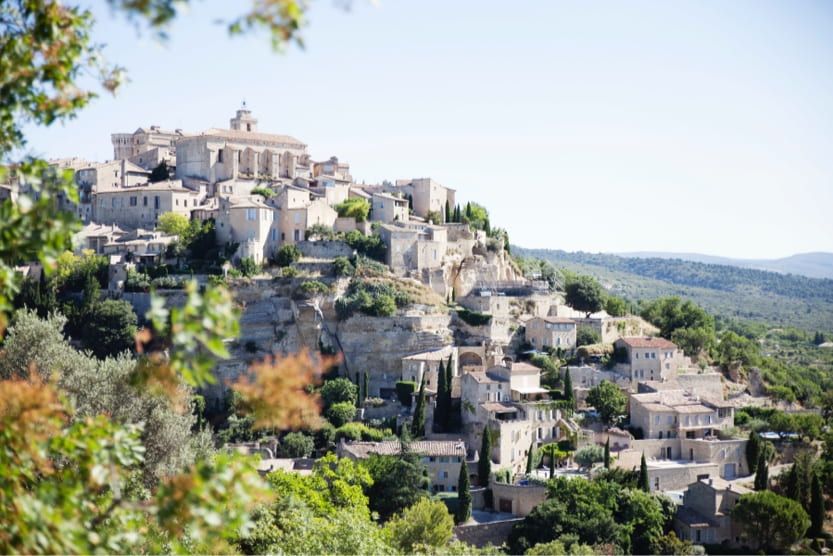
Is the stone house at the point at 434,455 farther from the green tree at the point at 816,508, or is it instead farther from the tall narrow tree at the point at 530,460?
the green tree at the point at 816,508

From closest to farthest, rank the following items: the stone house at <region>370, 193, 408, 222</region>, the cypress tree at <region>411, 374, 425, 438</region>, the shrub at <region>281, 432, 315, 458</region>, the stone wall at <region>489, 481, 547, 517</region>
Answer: the stone wall at <region>489, 481, 547, 517</region>, the shrub at <region>281, 432, 315, 458</region>, the cypress tree at <region>411, 374, 425, 438</region>, the stone house at <region>370, 193, 408, 222</region>

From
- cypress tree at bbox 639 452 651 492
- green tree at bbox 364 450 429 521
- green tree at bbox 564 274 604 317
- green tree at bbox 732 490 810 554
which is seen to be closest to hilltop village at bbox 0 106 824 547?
cypress tree at bbox 639 452 651 492

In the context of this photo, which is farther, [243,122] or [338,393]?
[243,122]

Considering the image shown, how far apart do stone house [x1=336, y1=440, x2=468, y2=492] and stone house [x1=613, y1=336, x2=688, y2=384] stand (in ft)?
40.4

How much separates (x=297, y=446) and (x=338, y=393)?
14.3 ft


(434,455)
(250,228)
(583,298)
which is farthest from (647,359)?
(250,228)

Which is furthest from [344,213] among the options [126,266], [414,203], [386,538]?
[386,538]

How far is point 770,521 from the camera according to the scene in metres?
37.6

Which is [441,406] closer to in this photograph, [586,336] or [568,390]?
[568,390]

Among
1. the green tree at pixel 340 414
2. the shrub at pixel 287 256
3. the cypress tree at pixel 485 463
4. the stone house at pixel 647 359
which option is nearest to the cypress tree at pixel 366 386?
the green tree at pixel 340 414

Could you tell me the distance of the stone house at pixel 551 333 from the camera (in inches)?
2029

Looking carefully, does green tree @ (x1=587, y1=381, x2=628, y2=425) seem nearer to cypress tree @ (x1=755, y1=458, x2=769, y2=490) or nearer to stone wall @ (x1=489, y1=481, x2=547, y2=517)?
cypress tree @ (x1=755, y1=458, x2=769, y2=490)

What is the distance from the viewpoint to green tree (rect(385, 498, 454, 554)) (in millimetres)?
31689

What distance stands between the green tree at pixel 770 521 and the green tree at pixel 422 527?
12.0m
